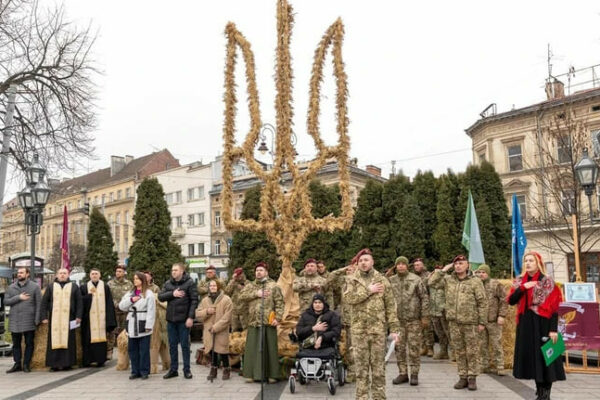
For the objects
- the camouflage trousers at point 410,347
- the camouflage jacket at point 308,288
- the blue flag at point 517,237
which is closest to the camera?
the camouflage trousers at point 410,347

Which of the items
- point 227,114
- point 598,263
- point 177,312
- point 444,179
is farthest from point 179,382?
point 598,263

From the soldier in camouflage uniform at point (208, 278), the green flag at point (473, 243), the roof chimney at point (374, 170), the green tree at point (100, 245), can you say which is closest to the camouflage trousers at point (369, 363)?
the soldier in camouflage uniform at point (208, 278)

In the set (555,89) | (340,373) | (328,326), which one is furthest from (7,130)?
(555,89)

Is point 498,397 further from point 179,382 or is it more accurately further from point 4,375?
point 4,375

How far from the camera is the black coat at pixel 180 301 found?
9.43 m

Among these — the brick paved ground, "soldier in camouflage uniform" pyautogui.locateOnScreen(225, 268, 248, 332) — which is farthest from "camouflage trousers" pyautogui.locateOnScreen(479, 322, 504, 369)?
"soldier in camouflage uniform" pyautogui.locateOnScreen(225, 268, 248, 332)

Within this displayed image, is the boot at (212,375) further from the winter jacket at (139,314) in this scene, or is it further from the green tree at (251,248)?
the green tree at (251,248)

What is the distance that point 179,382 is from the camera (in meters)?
9.20

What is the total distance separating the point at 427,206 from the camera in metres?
20.3

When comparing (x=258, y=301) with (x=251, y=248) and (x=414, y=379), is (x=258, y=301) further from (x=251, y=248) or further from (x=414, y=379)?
(x=251, y=248)

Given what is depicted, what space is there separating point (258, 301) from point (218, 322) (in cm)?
78

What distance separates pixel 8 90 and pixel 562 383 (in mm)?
14660

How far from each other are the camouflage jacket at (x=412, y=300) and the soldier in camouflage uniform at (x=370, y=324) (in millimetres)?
1929

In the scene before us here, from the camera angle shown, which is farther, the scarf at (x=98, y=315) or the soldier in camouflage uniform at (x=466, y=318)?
the scarf at (x=98, y=315)
